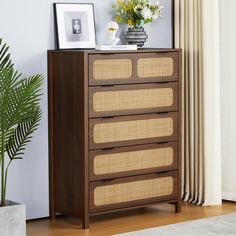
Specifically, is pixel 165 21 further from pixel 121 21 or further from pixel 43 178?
pixel 43 178

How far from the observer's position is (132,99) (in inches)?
196

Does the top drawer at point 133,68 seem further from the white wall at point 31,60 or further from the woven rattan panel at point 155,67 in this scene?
the white wall at point 31,60

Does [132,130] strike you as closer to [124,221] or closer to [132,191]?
[132,191]

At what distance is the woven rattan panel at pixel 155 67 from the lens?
5023 mm

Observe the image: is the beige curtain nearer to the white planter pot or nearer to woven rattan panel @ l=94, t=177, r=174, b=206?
woven rattan panel @ l=94, t=177, r=174, b=206

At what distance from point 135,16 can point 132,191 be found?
131 cm

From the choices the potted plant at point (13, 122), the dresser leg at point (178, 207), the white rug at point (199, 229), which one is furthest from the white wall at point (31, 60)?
the dresser leg at point (178, 207)

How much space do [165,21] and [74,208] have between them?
173cm

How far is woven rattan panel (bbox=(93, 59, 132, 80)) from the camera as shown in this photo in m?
4.79

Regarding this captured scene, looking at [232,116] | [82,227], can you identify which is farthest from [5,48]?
[232,116]

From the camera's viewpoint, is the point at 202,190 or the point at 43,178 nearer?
the point at 43,178

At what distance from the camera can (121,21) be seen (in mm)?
5336

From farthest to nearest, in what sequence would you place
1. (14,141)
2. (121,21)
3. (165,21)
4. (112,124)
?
A: (165,21), (121,21), (112,124), (14,141)

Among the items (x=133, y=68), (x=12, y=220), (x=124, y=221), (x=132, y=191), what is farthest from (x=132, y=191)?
(x=12, y=220)
